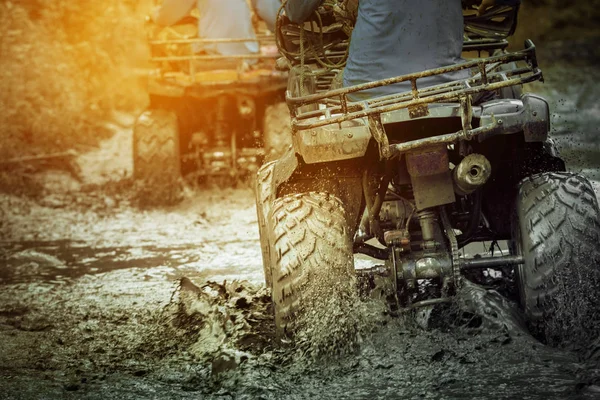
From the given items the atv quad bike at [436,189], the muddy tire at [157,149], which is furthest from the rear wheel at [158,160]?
the atv quad bike at [436,189]

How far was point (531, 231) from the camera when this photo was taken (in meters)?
4.53

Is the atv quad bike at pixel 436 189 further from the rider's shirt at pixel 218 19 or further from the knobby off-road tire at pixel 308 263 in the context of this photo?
the rider's shirt at pixel 218 19

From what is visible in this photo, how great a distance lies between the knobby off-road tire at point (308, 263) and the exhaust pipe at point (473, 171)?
1.98ft

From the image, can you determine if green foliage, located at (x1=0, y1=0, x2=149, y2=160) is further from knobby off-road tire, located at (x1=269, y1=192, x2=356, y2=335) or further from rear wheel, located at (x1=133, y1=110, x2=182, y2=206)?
knobby off-road tire, located at (x1=269, y1=192, x2=356, y2=335)

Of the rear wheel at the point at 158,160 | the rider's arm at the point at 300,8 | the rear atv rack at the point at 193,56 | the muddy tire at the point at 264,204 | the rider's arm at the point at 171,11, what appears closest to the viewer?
the rider's arm at the point at 300,8

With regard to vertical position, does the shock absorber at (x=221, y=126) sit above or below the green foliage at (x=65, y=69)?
below

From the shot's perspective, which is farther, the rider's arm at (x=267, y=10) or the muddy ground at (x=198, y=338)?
the rider's arm at (x=267, y=10)

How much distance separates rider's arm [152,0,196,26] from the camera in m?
11.0

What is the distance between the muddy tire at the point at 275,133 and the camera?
10.7 m

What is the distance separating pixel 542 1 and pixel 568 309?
1588 cm

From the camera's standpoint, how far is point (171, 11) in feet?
36.4

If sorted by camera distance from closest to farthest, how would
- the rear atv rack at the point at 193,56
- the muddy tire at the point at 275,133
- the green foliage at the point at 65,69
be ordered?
the rear atv rack at the point at 193,56
the muddy tire at the point at 275,133
the green foliage at the point at 65,69

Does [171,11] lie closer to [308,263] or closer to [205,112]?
[205,112]

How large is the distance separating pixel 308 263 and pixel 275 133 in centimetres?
632
